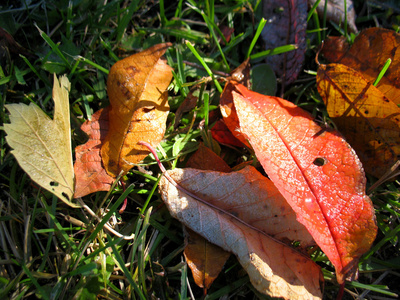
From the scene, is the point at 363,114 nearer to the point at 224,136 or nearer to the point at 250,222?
the point at 224,136

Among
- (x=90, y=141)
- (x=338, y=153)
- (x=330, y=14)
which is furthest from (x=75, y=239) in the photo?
(x=330, y=14)

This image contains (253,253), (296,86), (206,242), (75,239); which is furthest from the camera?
(296,86)

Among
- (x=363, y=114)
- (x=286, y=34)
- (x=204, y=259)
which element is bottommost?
(x=204, y=259)

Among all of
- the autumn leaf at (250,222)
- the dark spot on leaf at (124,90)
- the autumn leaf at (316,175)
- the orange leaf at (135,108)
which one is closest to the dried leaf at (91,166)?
the orange leaf at (135,108)

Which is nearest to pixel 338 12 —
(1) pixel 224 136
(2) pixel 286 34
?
(2) pixel 286 34

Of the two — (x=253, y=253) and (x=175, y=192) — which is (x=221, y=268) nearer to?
(x=253, y=253)
